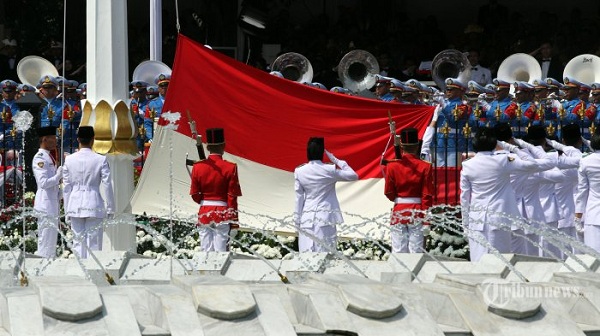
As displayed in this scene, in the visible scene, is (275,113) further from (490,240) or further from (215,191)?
(490,240)

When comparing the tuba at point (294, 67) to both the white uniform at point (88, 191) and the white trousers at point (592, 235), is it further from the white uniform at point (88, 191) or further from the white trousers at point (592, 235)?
the white trousers at point (592, 235)

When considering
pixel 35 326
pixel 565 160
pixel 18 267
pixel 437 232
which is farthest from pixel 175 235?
pixel 35 326

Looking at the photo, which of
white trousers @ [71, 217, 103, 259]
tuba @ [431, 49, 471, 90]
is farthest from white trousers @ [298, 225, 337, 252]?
tuba @ [431, 49, 471, 90]

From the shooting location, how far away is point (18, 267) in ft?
29.2

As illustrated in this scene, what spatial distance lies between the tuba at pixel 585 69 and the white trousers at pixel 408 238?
5654 millimetres

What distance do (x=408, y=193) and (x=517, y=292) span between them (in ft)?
27.0

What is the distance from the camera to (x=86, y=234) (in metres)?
13.8

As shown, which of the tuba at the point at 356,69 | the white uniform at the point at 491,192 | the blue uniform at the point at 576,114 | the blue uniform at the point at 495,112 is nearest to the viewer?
the white uniform at the point at 491,192

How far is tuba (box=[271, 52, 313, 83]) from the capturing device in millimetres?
20219

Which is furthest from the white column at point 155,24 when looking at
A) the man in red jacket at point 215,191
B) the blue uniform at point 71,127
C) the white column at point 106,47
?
the man in red jacket at point 215,191

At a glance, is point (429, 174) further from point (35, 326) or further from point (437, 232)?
point (35, 326)

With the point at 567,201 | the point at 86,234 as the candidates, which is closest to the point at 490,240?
the point at 567,201

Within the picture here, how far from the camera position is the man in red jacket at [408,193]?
548 inches

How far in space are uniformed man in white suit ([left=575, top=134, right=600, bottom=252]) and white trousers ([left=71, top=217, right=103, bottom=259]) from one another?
414cm
